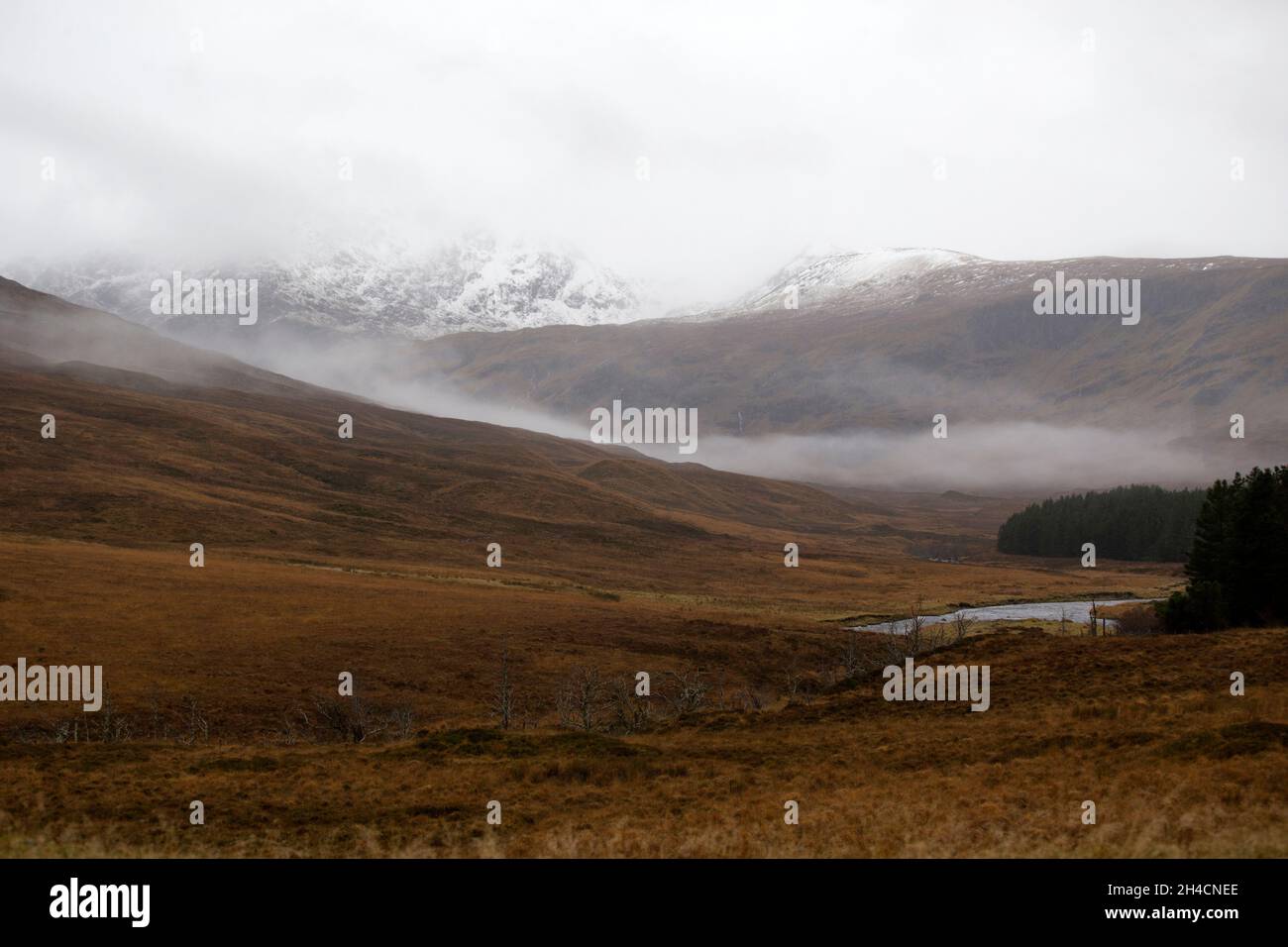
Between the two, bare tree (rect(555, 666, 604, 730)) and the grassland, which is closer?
the grassland

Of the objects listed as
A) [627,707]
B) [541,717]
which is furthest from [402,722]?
[627,707]

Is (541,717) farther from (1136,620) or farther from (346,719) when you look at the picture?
(1136,620)

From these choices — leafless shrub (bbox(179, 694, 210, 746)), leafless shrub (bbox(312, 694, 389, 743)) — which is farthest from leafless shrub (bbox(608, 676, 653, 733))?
leafless shrub (bbox(179, 694, 210, 746))

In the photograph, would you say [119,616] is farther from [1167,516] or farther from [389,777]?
[1167,516]

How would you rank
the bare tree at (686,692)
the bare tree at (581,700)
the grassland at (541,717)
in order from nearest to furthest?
the grassland at (541,717) < the bare tree at (581,700) < the bare tree at (686,692)

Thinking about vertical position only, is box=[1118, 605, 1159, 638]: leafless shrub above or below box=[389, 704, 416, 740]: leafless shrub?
above

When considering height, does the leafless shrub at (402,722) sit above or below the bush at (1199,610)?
below
